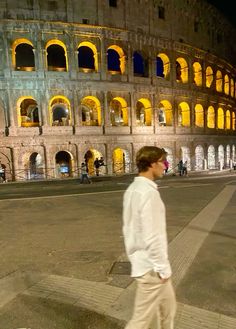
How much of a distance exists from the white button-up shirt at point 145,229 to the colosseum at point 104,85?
24.3 meters

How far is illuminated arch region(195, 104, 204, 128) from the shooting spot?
35.6 meters

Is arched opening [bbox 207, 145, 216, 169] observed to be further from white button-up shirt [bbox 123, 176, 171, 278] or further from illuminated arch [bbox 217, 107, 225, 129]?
white button-up shirt [bbox 123, 176, 171, 278]

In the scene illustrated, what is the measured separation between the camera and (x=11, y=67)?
25.6 metres

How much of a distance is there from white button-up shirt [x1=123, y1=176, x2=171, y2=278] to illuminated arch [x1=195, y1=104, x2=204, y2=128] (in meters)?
34.5

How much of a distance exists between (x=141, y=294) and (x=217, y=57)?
40068 mm

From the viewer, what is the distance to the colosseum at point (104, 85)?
25.9 m

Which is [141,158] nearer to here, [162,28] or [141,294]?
[141,294]

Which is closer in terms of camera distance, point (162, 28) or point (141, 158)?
point (141, 158)

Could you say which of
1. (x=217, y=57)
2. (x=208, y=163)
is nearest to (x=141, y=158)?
(x=208, y=163)

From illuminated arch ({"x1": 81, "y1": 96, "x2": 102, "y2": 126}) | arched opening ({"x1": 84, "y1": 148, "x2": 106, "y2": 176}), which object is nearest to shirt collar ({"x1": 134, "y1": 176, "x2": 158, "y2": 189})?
arched opening ({"x1": 84, "y1": 148, "x2": 106, "y2": 176})

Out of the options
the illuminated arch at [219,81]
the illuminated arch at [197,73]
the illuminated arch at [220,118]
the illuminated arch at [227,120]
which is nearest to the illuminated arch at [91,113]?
the illuminated arch at [197,73]

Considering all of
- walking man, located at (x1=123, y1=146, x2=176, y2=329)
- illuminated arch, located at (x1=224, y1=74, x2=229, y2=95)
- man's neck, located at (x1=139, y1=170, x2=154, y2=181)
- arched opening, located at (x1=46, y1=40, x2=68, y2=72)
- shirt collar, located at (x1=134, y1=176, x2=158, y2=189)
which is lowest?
walking man, located at (x1=123, y1=146, x2=176, y2=329)

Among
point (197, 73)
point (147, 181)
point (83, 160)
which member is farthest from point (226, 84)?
point (147, 181)

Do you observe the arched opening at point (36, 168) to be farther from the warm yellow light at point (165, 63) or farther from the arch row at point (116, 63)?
the warm yellow light at point (165, 63)
